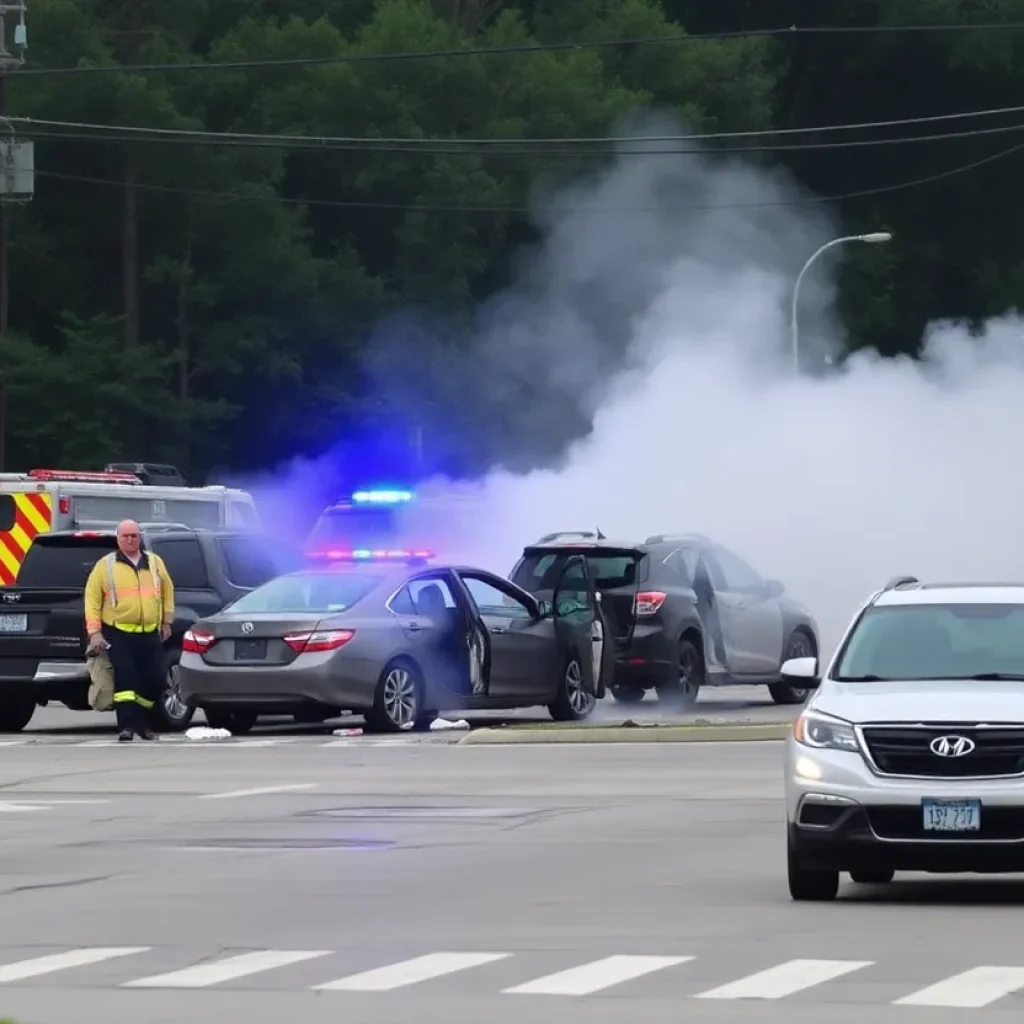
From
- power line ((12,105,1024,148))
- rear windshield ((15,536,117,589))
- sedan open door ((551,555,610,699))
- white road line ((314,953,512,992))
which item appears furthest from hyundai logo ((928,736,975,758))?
power line ((12,105,1024,148))

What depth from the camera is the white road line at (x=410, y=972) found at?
1045cm

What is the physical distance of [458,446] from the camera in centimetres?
6350

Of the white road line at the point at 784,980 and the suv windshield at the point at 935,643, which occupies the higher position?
the suv windshield at the point at 935,643

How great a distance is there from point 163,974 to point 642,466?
28.8 m

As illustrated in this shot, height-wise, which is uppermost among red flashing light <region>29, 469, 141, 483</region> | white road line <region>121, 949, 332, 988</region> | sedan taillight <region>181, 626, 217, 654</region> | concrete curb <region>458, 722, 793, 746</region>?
red flashing light <region>29, 469, 141, 483</region>

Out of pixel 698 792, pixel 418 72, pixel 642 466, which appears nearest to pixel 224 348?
pixel 418 72

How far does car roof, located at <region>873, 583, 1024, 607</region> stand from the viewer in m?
14.2

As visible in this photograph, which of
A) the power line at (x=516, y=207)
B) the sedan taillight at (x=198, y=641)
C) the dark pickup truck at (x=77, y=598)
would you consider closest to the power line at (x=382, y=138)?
the power line at (x=516, y=207)

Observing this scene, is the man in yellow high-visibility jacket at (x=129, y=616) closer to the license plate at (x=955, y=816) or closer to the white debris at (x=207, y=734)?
the white debris at (x=207, y=734)

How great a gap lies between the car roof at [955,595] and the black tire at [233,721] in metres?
11.6

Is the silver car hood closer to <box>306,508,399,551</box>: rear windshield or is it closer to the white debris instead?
the white debris

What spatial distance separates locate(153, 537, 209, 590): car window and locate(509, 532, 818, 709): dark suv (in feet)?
9.94

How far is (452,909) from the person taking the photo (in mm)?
12828

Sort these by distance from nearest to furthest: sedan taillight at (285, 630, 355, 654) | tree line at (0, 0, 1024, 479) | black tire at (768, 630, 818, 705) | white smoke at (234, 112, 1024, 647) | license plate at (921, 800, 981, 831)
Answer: license plate at (921, 800, 981, 831), sedan taillight at (285, 630, 355, 654), black tire at (768, 630, 818, 705), white smoke at (234, 112, 1024, 647), tree line at (0, 0, 1024, 479)
